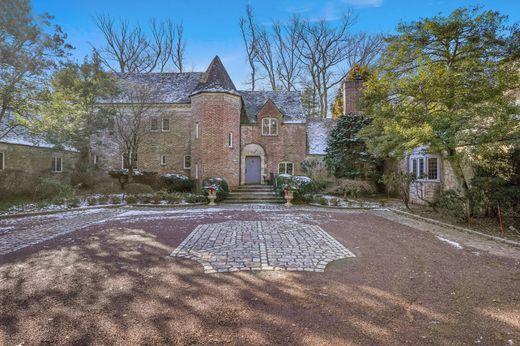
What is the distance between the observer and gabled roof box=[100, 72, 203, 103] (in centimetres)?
2325

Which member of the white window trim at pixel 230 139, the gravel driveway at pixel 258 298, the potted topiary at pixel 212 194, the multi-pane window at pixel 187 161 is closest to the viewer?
the gravel driveway at pixel 258 298

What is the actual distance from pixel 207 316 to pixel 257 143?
65.0ft

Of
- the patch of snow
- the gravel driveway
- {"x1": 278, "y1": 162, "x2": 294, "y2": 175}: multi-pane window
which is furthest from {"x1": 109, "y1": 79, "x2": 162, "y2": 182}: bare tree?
the patch of snow

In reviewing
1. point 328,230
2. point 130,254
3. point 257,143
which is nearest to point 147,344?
point 130,254

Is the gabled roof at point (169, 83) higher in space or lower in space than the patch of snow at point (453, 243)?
higher

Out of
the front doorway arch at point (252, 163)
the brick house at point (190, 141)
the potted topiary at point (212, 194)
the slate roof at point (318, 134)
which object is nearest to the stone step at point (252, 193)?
the potted topiary at point (212, 194)

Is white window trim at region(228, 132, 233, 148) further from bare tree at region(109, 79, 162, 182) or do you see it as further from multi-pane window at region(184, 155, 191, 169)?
bare tree at region(109, 79, 162, 182)

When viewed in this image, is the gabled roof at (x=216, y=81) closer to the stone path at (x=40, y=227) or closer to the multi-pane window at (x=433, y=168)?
the stone path at (x=40, y=227)

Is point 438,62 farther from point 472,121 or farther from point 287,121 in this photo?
point 287,121

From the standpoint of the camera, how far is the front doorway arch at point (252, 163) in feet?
75.9

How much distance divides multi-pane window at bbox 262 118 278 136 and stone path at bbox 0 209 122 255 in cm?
1323

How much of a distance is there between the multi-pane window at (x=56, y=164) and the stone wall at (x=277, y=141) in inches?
528

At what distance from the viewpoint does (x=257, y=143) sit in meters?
23.1

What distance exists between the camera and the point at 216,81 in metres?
20.2
